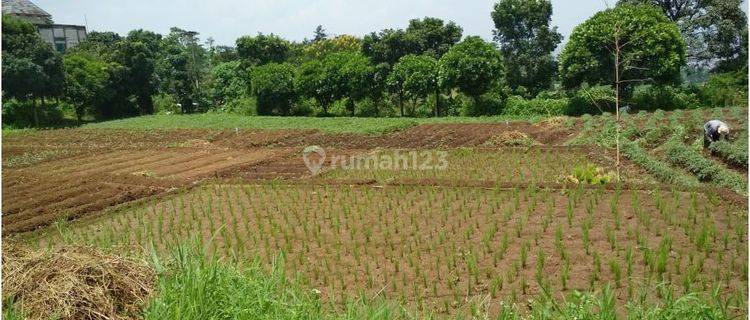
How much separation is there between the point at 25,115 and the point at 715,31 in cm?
4006

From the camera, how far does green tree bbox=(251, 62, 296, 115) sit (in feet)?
112

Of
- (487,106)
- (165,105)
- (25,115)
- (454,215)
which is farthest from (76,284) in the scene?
(165,105)

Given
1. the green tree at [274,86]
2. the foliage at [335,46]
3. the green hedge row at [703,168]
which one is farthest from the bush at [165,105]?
the green hedge row at [703,168]

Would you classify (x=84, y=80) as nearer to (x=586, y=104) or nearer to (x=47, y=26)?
(x=47, y=26)

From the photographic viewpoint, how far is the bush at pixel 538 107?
2745 centimetres

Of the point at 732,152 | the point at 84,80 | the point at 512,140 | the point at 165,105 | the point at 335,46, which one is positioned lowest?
the point at 512,140

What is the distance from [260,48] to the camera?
130 ft

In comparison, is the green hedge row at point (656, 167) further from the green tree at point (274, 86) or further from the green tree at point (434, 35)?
the green tree at point (274, 86)

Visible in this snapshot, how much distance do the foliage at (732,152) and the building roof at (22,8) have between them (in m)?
56.3

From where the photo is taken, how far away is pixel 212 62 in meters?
54.6

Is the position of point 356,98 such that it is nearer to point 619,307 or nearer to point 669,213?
point 669,213

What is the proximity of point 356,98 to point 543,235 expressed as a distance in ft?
82.6

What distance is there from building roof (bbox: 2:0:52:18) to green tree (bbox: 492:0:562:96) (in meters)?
43.9

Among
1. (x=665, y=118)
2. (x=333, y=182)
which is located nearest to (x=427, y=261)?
(x=333, y=182)
